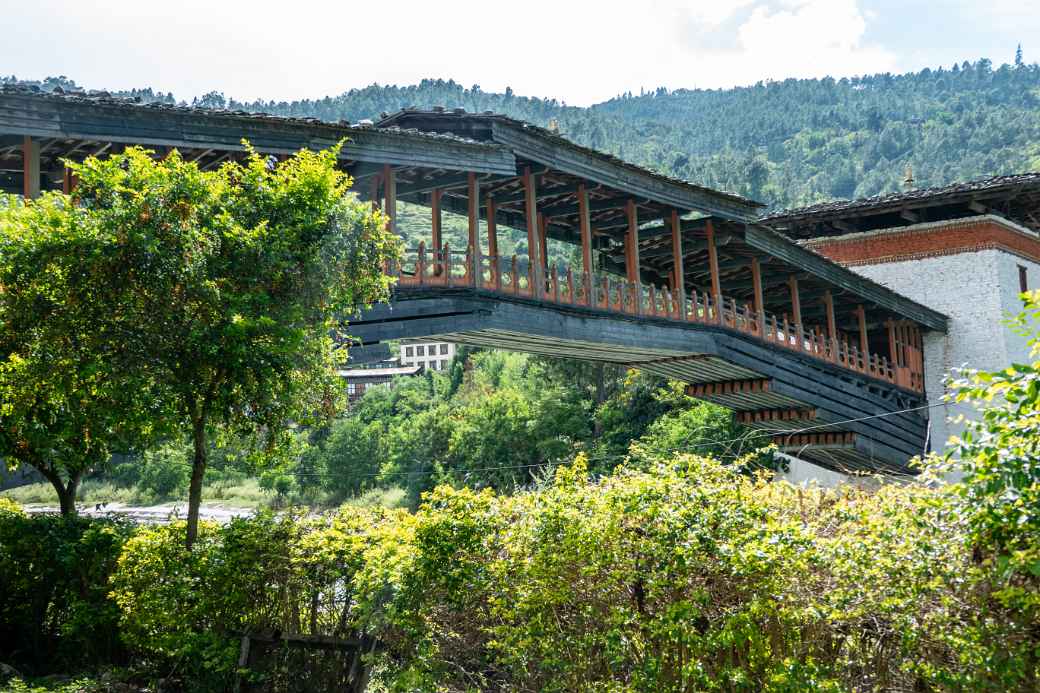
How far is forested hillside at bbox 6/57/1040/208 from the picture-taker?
73.1 meters

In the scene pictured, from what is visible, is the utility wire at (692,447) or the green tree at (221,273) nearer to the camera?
the green tree at (221,273)

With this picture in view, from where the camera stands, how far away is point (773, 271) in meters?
20.6

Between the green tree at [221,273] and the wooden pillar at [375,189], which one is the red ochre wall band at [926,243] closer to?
the wooden pillar at [375,189]

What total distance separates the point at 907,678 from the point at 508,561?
243 centimetres

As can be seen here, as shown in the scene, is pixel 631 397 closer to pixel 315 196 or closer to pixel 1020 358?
pixel 1020 358

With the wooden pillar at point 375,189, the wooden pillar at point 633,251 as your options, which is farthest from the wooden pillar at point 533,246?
the wooden pillar at point 633,251

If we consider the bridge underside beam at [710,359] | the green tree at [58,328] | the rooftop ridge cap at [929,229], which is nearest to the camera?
the green tree at [58,328]

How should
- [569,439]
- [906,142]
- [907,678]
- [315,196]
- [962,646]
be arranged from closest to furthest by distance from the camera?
[962,646]
[907,678]
[315,196]
[569,439]
[906,142]

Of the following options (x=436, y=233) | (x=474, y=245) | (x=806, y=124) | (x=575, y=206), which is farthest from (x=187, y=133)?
(x=806, y=124)

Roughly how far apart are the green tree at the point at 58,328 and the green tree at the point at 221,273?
117 millimetres

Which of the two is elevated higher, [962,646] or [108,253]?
[108,253]

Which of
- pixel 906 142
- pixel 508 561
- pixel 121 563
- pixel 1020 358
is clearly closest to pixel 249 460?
pixel 121 563

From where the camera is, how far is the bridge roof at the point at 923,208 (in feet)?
72.3

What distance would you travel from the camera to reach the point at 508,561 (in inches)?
260
